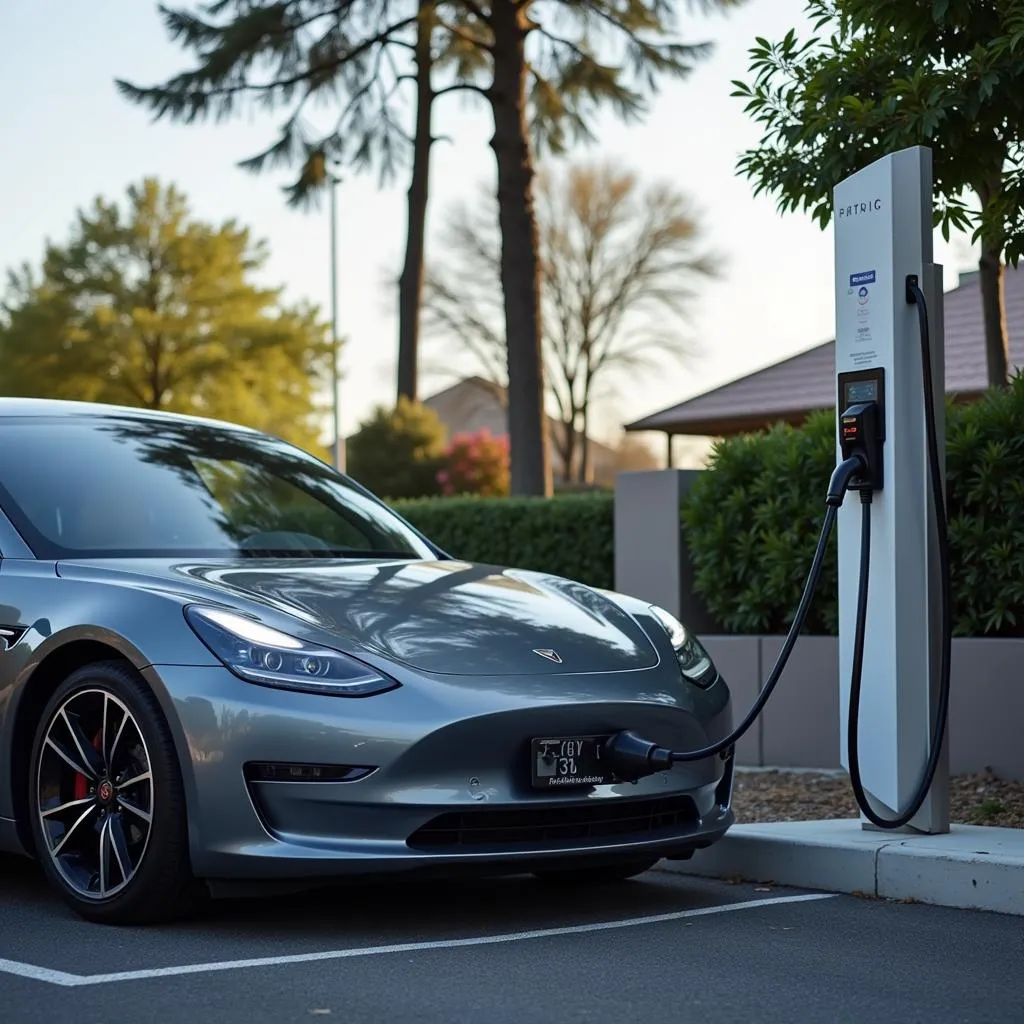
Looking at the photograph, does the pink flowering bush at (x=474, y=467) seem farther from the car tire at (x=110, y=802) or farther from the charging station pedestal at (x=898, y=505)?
the car tire at (x=110, y=802)

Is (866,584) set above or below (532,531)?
below

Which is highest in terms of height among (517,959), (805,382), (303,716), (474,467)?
(474,467)

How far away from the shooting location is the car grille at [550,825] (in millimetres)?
4660

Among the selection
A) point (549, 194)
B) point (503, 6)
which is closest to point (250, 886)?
point (503, 6)

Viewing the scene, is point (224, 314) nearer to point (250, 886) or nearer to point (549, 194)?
point (549, 194)

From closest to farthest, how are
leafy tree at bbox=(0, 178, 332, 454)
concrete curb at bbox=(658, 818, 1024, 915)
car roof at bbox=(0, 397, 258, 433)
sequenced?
concrete curb at bbox=(658, 818, 1024, 915), car roof at bbox=(0, 397, 258, 433), leafy tree at bbox=(0, 178, 332, 454)

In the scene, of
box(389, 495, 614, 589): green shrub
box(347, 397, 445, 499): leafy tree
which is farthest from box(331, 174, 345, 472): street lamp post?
box(389, 495, 614, 589): green shrub

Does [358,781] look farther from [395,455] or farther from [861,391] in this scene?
[395,455]

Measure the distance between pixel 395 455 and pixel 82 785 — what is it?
2929 cm

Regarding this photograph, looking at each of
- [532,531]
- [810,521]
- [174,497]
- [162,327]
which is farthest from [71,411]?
[162,327]

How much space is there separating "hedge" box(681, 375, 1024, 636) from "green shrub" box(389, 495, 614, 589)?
4.41 feet

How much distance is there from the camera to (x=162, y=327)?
144ft

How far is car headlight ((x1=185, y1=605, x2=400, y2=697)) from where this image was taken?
461 centimetres

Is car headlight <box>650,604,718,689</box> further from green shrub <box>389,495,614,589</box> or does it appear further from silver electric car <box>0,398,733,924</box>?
green shrub <box>389,495,614,589</box>
